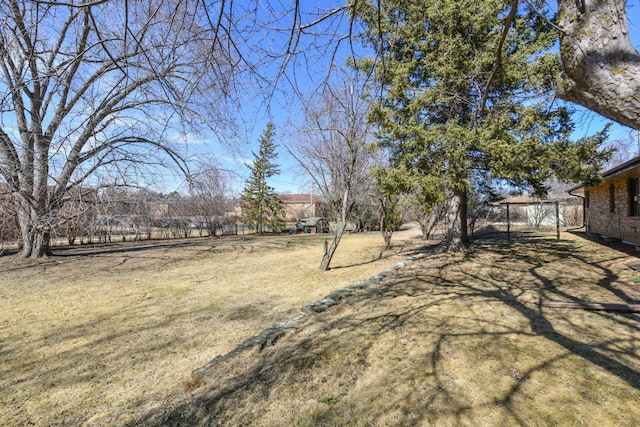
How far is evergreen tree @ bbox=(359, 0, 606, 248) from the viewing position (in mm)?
6742

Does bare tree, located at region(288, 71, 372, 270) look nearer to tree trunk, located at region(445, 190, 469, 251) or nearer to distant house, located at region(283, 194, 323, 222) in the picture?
tree trunk, located at region(445, 190, 469, 251)

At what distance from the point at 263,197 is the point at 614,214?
2259 centimetres

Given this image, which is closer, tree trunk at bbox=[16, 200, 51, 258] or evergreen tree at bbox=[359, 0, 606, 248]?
tree trunk at bbox=[16, 200, 51, 258]

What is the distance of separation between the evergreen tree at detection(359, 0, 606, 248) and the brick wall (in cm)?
322

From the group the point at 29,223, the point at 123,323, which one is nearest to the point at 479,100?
the point at 123,323

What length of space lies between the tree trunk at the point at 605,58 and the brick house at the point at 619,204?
7.75 m

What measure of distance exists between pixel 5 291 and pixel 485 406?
8.58 m

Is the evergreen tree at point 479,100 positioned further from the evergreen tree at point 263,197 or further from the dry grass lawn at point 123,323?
the evergreen tree at point 263,197

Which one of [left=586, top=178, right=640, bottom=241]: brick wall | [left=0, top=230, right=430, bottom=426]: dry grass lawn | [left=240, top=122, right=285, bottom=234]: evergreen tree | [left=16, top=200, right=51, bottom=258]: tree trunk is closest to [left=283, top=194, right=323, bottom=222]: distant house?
[left=240, top=122, right=285, bottom=234]: evergreen tree

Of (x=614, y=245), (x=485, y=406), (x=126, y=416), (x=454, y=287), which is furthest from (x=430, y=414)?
(x=614, y=245)

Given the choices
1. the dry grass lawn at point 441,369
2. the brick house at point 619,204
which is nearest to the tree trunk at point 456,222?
the brick house at point 619,204

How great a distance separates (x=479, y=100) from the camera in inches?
252

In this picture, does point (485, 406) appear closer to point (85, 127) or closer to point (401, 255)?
point (85, 127)

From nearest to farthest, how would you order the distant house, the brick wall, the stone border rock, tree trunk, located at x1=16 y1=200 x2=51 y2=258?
the stone border rock, tree trunk, located at x1=16 y1=200 x2=51 y2=258, the brick wall, the distant house
